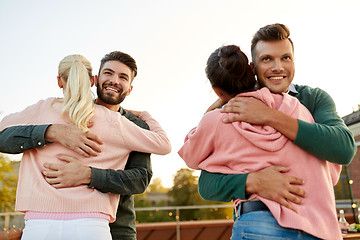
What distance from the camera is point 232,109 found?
1.09 meters

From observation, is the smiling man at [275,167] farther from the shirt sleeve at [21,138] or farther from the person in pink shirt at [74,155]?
the shirt sleeve at [21,138]

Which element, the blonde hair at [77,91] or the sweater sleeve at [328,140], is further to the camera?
the blonde hair at [77,91]

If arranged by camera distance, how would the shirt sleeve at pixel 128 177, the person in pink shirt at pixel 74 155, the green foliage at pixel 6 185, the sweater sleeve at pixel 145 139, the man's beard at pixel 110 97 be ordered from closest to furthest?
the person in pink shirt at pixel 74 155 → the shirt sleeve at pixel 128 177 → the sweater sleeve at pixel 145 139 → the man's beard at pixel 110 97 → the green foliage at pixel 6 185

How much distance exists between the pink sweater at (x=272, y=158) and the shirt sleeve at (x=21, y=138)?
62cm

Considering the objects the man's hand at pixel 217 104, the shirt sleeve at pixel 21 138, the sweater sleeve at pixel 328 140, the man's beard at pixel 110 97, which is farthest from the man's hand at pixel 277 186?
the man's beard at pixel 110 97

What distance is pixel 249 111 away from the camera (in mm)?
1062

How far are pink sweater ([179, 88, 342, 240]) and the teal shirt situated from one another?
1.4 inches

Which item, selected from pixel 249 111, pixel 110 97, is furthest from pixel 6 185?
pixel 249 111

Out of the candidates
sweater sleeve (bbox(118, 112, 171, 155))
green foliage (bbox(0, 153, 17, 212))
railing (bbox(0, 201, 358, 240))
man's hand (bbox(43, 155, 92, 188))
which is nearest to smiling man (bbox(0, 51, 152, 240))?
man's hand (bbox(43, 155, 92, 188))

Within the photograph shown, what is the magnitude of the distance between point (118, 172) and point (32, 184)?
35 centimetres

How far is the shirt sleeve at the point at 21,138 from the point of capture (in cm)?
135

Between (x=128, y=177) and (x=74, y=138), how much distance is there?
1.01 ft

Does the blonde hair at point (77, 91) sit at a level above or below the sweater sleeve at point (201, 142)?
above

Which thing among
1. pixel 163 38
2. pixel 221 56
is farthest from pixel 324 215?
pixel 163 38
